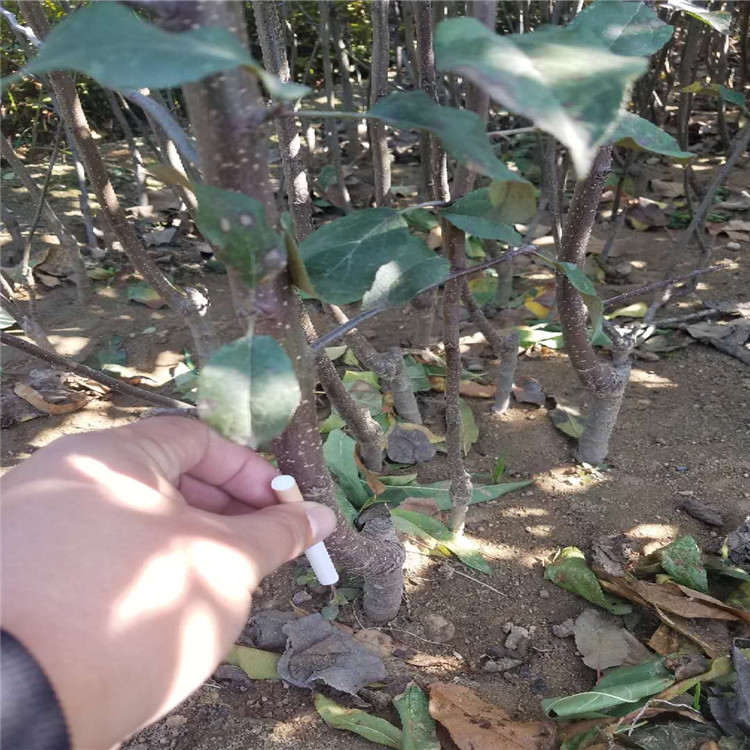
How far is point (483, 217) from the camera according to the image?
0.74 m

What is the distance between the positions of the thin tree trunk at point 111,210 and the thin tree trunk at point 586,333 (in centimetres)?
76

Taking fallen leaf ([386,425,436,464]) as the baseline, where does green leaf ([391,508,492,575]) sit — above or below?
above

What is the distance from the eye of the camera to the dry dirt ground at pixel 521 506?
3.97 ft

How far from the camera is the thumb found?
0.76m

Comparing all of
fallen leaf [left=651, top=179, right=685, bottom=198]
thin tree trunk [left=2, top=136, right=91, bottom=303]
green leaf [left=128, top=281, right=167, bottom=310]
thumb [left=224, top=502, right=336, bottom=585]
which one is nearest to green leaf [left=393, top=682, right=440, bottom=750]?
thumb [left=224, top=502, right=336, bottom=585]

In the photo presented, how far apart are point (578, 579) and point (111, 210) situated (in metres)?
1.27

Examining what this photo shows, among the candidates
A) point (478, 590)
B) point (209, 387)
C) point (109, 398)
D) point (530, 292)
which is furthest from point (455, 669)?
point (530, 292)

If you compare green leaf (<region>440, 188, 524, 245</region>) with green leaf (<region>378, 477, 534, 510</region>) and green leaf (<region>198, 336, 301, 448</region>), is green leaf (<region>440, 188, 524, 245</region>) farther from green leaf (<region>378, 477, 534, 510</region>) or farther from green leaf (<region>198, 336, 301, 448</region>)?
green leaf (<region>378, 477, 534, 510</region>)

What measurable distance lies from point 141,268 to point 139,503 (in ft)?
2.66

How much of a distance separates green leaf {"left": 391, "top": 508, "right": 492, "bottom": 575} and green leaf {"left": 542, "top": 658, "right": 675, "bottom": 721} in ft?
1.16

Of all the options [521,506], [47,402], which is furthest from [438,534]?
[47,402]

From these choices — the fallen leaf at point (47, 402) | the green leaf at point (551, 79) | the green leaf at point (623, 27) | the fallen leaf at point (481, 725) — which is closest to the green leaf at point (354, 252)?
the green leaf at point (551, 79)

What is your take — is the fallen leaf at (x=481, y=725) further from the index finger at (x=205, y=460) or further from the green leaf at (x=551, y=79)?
the green leaf at (x=551, y=79)

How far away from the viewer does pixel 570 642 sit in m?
1.32
